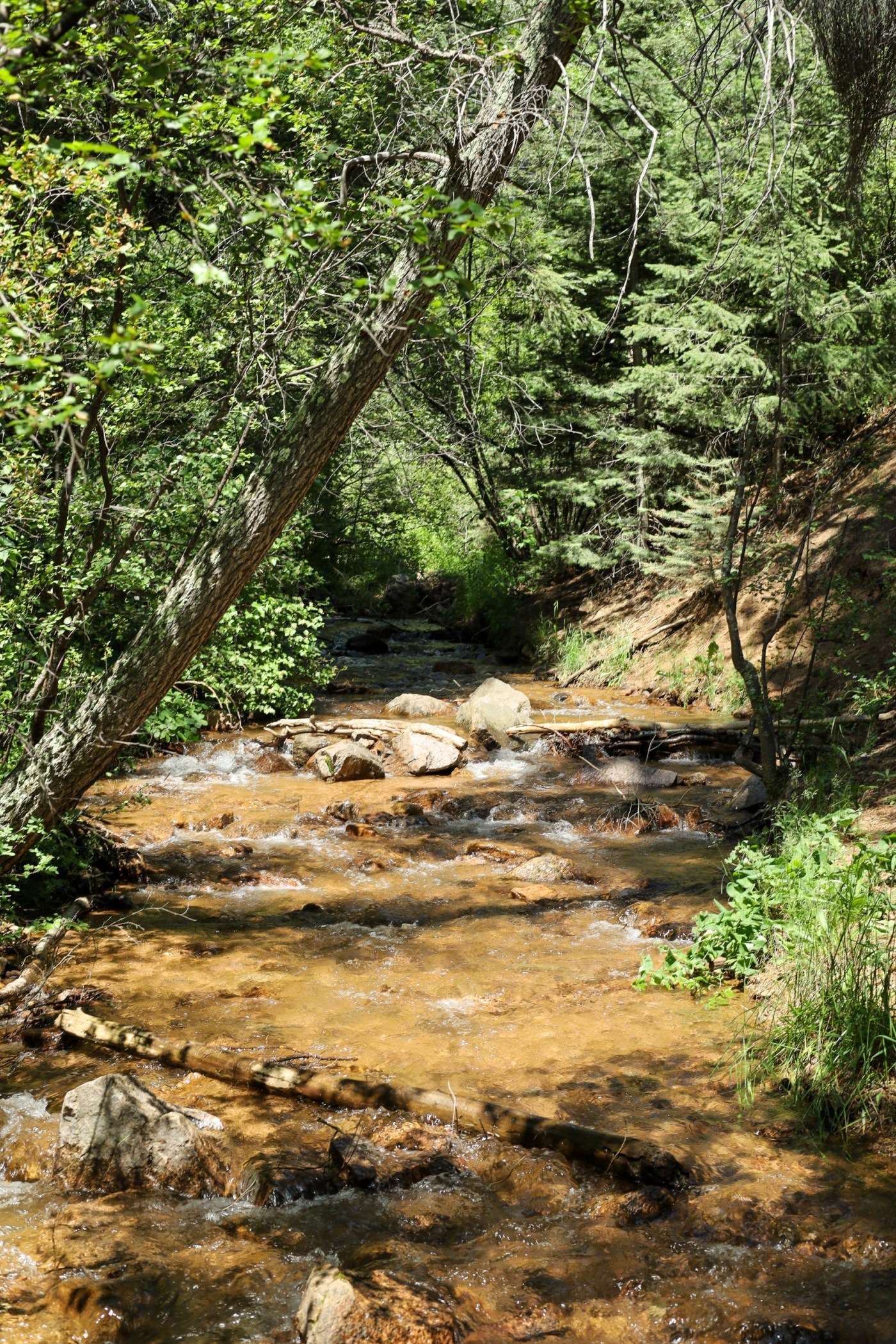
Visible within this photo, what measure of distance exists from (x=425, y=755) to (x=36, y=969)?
644 centimetres

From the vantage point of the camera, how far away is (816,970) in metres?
4.62

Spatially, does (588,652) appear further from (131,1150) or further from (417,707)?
(131,1150)

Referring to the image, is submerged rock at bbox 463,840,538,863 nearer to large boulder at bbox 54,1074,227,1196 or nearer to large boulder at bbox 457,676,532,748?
large boulder at bbox 457,676,532,748

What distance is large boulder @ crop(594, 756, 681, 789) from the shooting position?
1083 cm

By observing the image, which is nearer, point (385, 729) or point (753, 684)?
point (753, 684)

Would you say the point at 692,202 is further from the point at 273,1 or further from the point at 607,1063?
the point at 607,1063

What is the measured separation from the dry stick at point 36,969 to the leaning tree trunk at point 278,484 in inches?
26.3

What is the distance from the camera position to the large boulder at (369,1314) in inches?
116

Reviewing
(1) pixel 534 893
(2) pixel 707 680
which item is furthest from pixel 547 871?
(2) pixel 707 680

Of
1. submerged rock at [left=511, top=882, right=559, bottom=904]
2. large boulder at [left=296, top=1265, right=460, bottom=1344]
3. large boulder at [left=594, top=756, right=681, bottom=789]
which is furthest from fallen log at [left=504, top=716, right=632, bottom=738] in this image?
large boulder at [left=296, top=1265, right=460, bottom=1344]

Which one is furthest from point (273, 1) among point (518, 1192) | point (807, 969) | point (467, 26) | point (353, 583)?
point (353, 583)

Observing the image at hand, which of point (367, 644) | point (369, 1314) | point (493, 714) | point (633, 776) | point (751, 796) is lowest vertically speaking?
point (367, 644)

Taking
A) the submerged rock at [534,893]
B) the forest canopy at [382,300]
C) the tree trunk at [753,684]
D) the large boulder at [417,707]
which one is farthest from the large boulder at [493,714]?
the tree trunk at [753,684]

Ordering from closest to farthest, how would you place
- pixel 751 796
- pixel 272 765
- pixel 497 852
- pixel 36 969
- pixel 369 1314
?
1. pixel 369 1314
2. pixel 36 969
3. pixel 497 852
4. pixel 751 796
5. pixel 272 765
